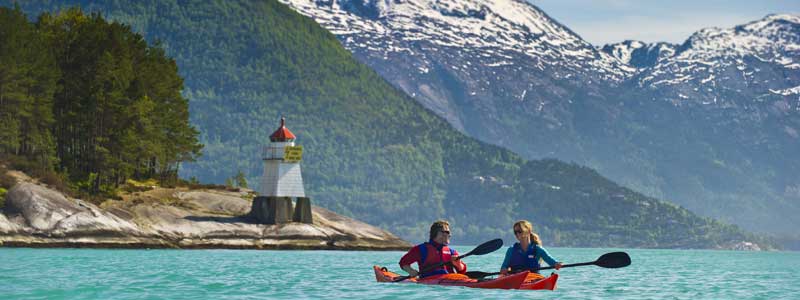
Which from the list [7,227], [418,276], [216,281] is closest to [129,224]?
[7,227]

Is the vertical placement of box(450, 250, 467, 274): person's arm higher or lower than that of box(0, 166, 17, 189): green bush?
lower

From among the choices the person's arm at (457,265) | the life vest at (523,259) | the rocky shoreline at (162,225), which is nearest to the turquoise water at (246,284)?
the person's arm at (457,265)

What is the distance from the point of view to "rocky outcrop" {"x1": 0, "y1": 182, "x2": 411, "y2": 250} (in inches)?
3804

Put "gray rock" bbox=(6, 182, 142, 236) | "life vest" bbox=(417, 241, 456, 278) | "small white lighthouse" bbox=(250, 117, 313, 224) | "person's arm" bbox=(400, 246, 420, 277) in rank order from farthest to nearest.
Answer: "small white lighthouse" bbox=(250, 117, 313, 224) → "gray rock" bbox=(6, 182, 142, 236) → "life vest" bbox=(417, 241, 456, 278) → "person's arm" bbox=(400, 246, 420, 277)

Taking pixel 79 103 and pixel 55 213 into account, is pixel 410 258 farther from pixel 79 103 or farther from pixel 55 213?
pixel 79 103

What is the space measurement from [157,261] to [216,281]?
21894 mm

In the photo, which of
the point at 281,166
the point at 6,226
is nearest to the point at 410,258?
the point at 6,226

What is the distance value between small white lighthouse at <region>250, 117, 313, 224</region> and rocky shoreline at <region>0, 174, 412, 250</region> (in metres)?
1.02

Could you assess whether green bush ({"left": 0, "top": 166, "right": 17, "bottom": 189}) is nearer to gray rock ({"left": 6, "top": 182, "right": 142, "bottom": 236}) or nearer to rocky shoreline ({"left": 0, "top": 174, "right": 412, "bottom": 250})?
rocky shoreline ({"left": 0, "top": 174, "right": 412, "bottom": 250})

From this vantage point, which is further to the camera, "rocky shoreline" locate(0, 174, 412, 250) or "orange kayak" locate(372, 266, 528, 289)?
"rocky shoreline" locate(0, 174, 412, 250)

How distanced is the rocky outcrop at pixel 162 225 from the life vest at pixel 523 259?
2118 inches

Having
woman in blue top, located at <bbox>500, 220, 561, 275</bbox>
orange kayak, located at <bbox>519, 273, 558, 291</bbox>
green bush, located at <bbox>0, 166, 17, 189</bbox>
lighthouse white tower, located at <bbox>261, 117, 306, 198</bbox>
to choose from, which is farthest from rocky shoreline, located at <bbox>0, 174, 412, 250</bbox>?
orange kayak, located at <bbox>519, 273, 558, 291</bbox>

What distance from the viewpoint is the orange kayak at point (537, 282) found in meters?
50.3

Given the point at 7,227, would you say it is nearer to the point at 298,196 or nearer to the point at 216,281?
the point at 298,196
